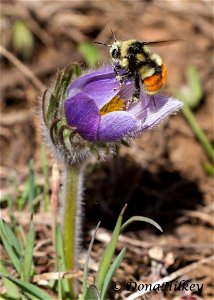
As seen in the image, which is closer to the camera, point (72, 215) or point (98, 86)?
point (98, 86)

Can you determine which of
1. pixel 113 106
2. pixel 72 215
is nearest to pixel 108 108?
pixel 113 106

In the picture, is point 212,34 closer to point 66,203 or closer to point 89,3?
point 89,3

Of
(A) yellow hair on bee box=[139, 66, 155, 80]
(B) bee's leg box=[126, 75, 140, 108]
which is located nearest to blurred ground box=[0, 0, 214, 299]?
(B) bee's leg box=[126, 75, 140, 108]

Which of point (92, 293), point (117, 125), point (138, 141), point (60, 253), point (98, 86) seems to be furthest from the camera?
point (138, 141)

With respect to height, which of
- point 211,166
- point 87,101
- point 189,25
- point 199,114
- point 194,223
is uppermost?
point 189,25

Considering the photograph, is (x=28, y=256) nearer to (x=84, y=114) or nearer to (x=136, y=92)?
(x=84, y=114)

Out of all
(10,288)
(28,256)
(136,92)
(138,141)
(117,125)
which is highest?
(136,92)

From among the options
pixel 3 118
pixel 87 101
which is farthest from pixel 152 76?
pixel 3 118
